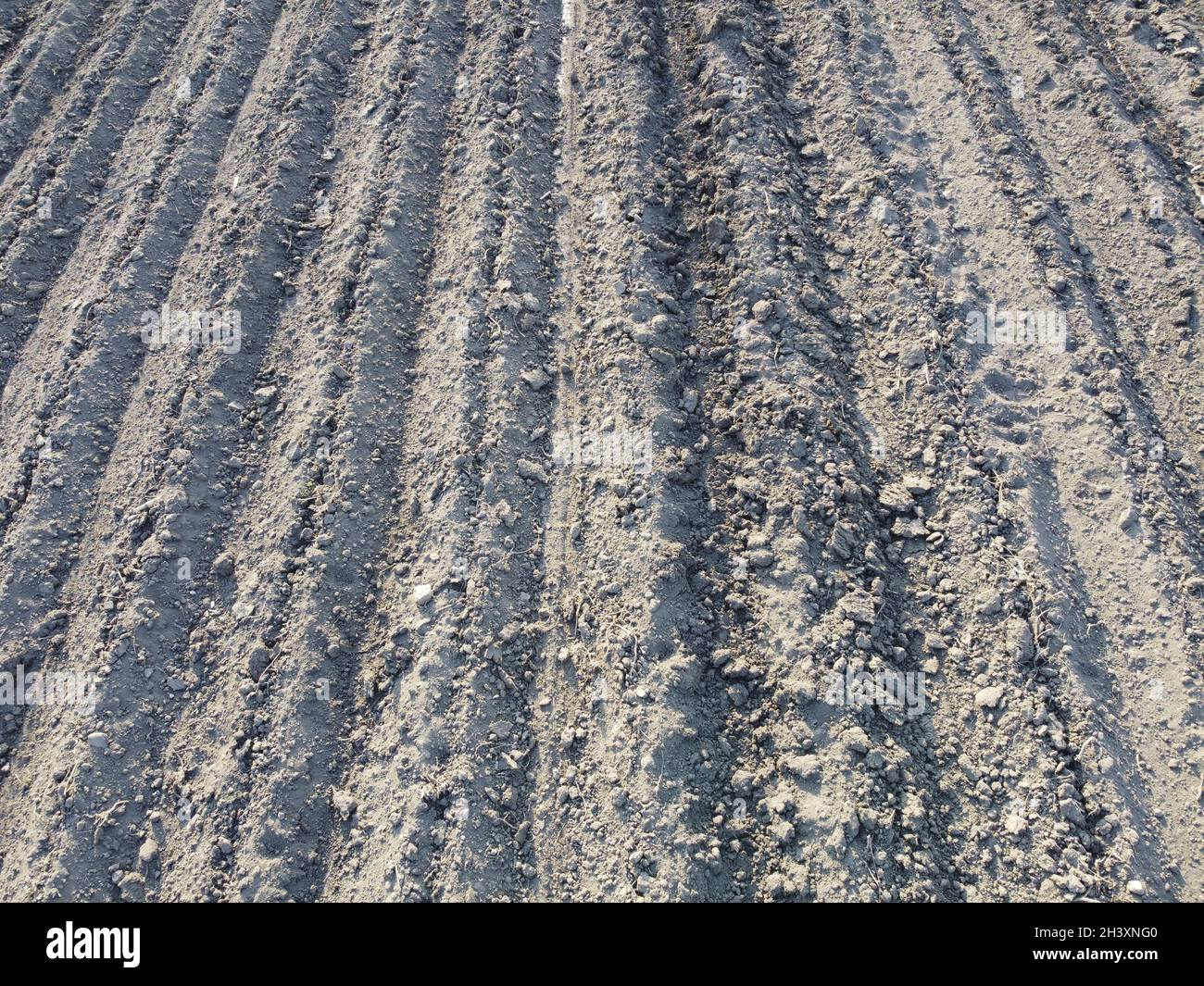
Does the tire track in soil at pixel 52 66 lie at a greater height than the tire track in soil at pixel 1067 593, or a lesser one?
greater

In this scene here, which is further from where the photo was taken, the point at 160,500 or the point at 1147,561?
the point at 160,500

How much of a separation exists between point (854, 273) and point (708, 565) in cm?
241

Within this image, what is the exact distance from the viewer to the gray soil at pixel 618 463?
12.1 feet

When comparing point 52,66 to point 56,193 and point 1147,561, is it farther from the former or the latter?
point 1147,561

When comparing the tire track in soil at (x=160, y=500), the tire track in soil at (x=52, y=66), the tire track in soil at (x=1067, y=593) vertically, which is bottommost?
the tire track in soil at (x=160, y=500)

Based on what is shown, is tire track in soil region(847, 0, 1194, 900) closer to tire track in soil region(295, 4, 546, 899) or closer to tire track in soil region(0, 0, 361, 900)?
tire track in soil region(295, 4, 546, 899)

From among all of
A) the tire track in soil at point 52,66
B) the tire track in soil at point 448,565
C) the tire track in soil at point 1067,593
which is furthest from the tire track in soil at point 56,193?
the tire track in soil at point 1067,593

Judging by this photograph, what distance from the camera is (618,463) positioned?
14.9ft

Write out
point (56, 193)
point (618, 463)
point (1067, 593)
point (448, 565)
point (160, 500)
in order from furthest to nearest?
point (56, 193)
point (160, 500)
point (618, 463)
point (448, 565)
point (1067, 593)

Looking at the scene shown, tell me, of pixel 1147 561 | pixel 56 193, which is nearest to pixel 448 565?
pixel 1147 561

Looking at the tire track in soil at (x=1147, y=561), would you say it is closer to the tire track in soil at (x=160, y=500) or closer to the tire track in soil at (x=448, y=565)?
the tire track in soil at (x=448, y=565)

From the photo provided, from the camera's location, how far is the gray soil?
3684 millimetres

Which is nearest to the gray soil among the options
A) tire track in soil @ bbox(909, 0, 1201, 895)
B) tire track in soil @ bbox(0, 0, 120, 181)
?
tire track in soil @ bbox(909, 0, 1201, 895)

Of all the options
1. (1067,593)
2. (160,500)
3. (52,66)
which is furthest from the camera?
(52,66)
